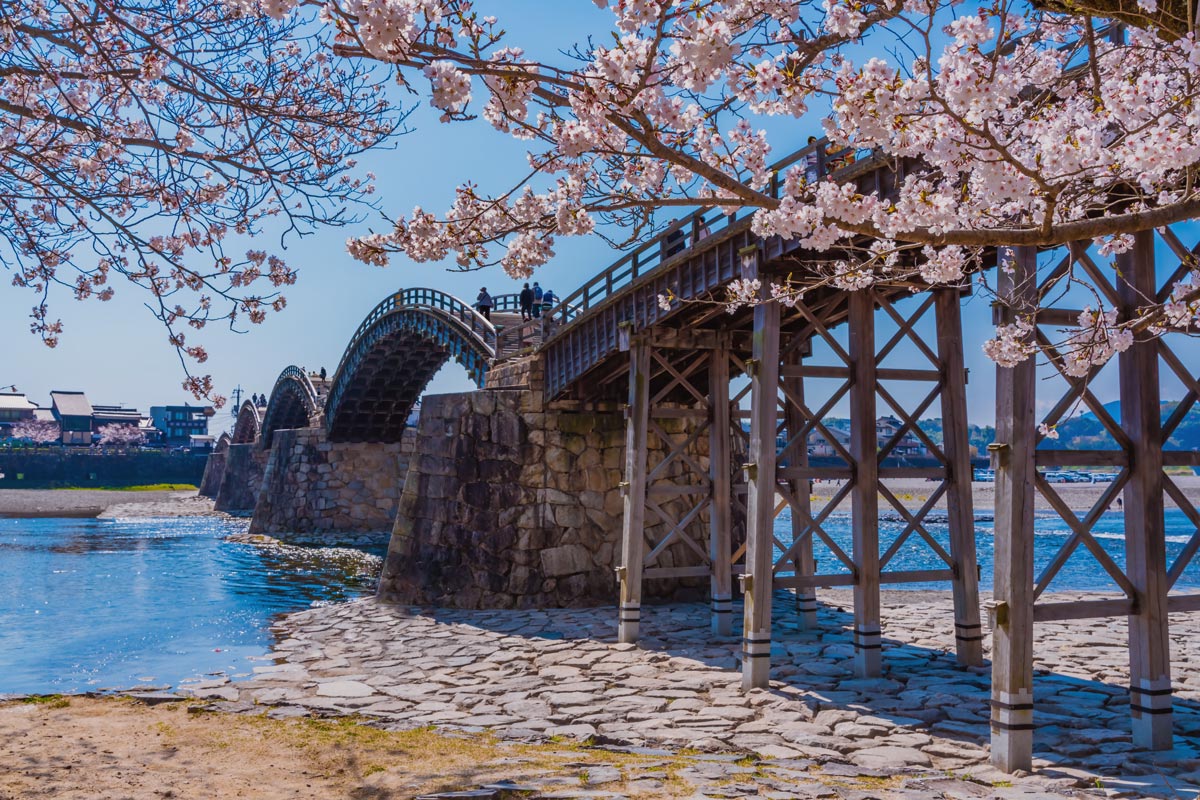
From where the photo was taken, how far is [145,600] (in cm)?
2003

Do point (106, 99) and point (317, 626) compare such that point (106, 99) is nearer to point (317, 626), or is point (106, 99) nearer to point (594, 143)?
point (594, 143)

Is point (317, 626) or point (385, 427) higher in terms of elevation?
point (385, 427)

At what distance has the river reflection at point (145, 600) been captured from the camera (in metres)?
12.7

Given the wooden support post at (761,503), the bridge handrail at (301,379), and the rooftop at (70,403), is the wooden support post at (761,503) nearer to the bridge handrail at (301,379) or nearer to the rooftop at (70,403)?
the bridge handrail at (301,379)

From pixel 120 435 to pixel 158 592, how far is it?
78.6 metres

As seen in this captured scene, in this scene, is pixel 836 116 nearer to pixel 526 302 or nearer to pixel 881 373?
pixel 881 373

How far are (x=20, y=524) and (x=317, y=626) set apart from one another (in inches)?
1492

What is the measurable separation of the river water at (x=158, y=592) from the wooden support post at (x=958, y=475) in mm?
8363

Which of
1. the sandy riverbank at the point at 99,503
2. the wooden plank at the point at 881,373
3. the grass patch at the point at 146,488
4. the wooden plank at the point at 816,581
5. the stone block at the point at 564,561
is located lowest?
the sandy riverbank at the point at 99,503

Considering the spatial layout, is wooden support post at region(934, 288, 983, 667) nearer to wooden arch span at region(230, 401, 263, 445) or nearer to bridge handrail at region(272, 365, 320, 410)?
bridge handrail at region(272, 365, 320, 410)

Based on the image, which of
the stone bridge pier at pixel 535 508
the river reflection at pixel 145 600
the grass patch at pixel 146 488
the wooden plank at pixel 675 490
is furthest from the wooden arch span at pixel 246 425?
the wooden plank at pixel 675 490

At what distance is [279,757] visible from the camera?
737 centimetres

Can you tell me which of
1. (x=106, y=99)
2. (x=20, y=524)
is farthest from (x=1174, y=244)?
(x=20, y=524)

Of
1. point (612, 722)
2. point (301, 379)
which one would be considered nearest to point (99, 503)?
point (301, 379)
